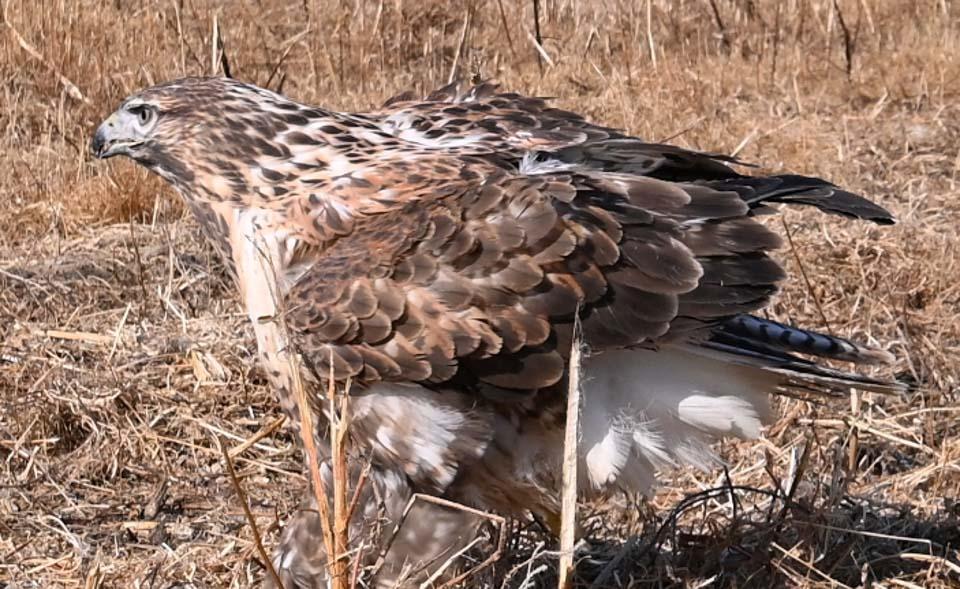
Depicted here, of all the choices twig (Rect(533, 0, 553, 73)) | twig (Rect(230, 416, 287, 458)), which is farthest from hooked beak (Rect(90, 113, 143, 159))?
twig (Rect(533, 0, 553, 73))

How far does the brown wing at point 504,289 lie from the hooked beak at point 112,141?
2.72 feet

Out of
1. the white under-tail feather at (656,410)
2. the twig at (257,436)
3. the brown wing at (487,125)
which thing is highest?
the brown wing at (487,125)

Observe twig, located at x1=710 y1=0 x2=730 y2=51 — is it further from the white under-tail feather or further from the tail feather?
the white under-tail feather

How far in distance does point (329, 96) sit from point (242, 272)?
5.41 m

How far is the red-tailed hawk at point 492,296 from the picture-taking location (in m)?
3.35

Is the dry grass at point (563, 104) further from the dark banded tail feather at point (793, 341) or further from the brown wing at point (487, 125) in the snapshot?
the brown wing at point (487, 125)

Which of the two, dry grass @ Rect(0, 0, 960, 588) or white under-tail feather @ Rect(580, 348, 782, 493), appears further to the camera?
dry grass @ Rect(0, 0, 960, 588)

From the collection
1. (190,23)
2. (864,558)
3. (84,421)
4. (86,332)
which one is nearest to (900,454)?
(864,558)

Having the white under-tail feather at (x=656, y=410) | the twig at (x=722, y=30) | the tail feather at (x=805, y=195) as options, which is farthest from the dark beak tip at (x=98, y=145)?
the twig at (x=722, y=30)

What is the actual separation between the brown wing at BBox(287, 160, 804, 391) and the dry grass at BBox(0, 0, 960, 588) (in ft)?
1.79

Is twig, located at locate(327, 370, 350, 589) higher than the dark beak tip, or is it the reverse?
the dark beak tip

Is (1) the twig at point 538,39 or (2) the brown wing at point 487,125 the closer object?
(2) the brown wing at point 487,125

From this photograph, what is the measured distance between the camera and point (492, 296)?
11.0 feet

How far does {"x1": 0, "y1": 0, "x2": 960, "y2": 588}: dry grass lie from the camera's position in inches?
163
